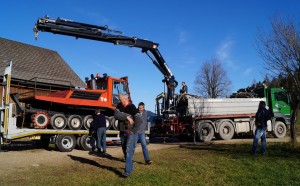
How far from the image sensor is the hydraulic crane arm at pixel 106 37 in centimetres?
1358

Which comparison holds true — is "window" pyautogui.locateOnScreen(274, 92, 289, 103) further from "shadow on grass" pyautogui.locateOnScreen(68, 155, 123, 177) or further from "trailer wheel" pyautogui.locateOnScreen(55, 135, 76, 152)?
"shadow on grass" pyautogui.locateOnScreen(68, 155, 123, 177)

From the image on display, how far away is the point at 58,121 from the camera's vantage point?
44.9 feet

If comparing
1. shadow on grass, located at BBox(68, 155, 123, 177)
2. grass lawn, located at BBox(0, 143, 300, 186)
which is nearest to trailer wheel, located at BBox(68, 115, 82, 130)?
shadow on grass, located at BBox(68, 155, 123, 177)

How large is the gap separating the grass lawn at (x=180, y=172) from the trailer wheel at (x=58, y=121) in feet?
10.4

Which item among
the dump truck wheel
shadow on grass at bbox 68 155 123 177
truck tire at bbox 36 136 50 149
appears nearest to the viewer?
shadow on grass at bbox 68 155 123 177

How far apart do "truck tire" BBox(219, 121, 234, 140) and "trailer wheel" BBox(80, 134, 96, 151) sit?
7056 mm

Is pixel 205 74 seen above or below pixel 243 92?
above

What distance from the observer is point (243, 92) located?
20.1 metres

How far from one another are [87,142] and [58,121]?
1573mm

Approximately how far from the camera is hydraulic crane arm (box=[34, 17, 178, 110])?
44.6 feet

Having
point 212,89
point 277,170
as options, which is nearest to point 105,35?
point 277,170

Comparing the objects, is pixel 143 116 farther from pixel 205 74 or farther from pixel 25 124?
pixel 205 74

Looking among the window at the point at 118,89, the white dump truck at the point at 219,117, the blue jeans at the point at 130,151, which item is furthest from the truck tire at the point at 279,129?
the blue jeans at the point at 130,151

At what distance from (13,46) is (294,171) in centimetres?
2309
